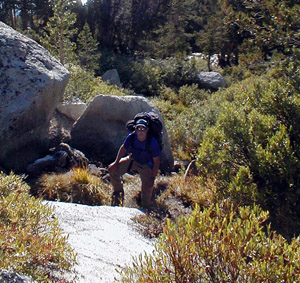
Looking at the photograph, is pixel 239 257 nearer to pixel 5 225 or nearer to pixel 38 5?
pixel 5 225

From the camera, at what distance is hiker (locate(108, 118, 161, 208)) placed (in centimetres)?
646

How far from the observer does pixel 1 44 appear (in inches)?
307

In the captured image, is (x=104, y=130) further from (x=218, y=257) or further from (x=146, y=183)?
(x=218, y=257)

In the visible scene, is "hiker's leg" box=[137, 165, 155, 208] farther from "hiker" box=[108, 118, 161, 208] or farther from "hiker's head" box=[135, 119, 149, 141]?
"hiker's head" box=[135, 119, 149, 141]

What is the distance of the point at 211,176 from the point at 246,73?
12.9 m

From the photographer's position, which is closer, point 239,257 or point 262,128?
point 239,257

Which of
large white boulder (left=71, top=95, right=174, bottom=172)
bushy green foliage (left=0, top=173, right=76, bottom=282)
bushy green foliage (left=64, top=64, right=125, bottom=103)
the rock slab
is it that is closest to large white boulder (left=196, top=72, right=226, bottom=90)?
bushy green foliage (left=64, top=64, right=125, bottom=103)

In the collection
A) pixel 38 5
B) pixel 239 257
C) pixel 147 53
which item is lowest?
pixel 147 53

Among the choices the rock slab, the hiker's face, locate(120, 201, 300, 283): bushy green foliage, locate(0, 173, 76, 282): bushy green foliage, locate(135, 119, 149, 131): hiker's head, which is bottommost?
the rock slab

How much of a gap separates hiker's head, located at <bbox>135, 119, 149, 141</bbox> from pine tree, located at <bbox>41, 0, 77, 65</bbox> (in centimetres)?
633

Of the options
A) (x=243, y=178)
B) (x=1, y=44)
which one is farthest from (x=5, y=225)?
(x=1, y=44)

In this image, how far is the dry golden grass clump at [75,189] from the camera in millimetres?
7113

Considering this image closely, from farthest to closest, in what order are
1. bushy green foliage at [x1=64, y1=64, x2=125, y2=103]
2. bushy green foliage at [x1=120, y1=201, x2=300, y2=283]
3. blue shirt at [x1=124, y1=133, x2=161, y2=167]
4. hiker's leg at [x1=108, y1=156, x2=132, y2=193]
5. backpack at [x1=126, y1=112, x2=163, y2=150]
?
bushy green foliage at [x1=64, y1=64, x2=125, y2=103] < hiker's leg at [x1=108, y1=156, x2=132, y2=193] < blue shirt at [x1=124, y1=133, x2=161, y2=167] < backpack at [x1=126, y1=112, x2=163, y2=150] < bushy green foliage at [x1=120, y1=201, x2=300, y2=283]

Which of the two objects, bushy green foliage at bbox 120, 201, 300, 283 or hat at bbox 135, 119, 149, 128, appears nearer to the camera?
bushy green foliage at bbox 120, 201, 300, 283
